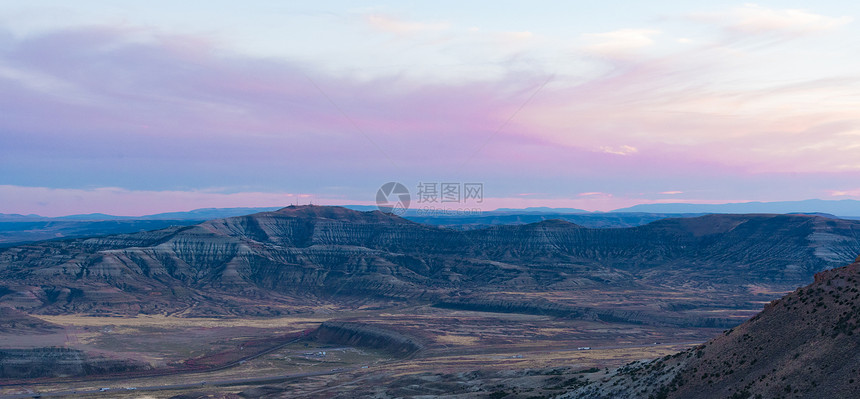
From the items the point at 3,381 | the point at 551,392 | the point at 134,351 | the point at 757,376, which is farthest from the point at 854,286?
the point at 134,351

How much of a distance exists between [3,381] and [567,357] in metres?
107

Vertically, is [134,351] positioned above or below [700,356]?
below

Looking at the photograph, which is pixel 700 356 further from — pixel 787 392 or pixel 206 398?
pixel 206 398

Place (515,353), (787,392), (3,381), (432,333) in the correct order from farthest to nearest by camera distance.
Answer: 1. (432,333)
2. (515,353)
3. (3,381)
4. (787,392)

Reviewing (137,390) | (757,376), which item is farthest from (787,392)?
(137,390)

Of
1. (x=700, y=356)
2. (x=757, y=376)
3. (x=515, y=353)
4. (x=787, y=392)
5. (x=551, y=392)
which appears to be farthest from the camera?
(x=515, y=353)

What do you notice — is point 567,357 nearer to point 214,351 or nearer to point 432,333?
point 432,333

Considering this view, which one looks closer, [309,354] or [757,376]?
[757,376]

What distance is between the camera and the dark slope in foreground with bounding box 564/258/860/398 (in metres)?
49.7

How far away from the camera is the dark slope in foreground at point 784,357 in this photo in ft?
163

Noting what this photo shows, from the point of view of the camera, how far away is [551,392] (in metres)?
83.3

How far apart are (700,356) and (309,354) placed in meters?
116

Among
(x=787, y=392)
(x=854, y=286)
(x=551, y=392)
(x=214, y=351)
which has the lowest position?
(x=214, y=351)

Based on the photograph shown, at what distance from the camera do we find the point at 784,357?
54438 millimetres
